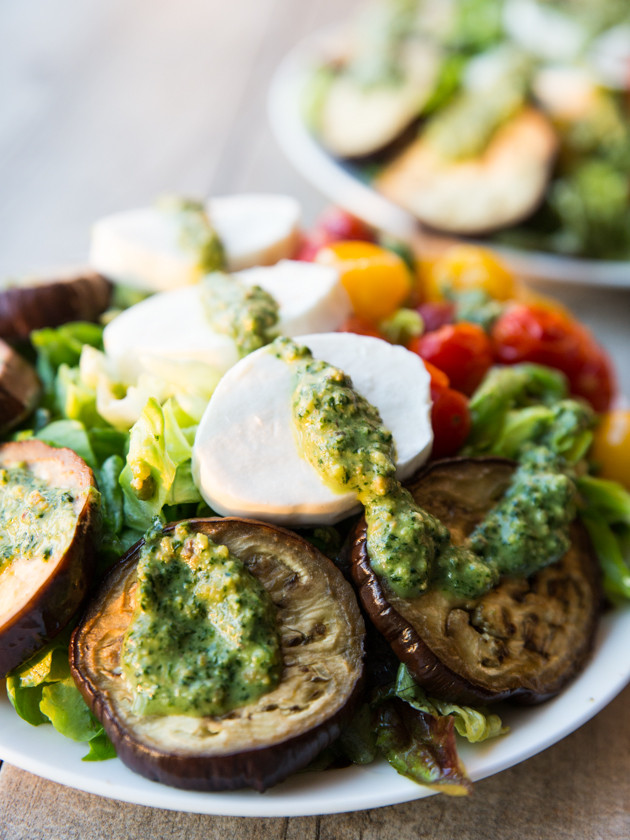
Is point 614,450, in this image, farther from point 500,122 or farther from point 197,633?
point 500,122

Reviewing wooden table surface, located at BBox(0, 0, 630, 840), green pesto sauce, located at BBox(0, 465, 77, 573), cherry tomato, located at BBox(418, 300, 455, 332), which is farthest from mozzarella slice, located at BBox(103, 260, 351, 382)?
wooden table surface, located at BBox(0, 0, 630, 840)

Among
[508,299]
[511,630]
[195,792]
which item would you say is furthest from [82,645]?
[508,299]

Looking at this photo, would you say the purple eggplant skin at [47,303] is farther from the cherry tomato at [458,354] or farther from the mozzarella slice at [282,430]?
the cherry tomato at [458,354]

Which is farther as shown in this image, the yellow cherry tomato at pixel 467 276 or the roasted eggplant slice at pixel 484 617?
the yellow cherry tomato at pixel 467 276

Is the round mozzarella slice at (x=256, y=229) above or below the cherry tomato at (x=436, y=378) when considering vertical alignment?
above

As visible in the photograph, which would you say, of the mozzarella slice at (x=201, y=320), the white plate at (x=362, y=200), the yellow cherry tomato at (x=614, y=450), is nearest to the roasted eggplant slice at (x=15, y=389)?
the mozzarella slice at (x=201, y=320)

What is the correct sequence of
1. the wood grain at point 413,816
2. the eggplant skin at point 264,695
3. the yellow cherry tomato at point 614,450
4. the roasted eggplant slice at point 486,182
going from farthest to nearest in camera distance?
the roasted eggplant slice at point 486,182 < the yellow cherry tomato at point 614,450 < the wood grain at point 413,816 < the eggplant skin at point 264,695

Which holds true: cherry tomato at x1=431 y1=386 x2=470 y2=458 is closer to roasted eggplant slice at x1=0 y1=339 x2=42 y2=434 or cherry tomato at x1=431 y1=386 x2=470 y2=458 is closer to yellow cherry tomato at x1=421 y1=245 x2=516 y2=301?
yellow cherry tomato at x1=421 y1=245 x2=516 y2=301
